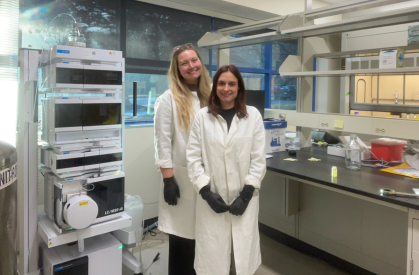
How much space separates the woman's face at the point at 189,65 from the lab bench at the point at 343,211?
0.80 meters

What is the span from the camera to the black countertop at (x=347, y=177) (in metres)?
1.50

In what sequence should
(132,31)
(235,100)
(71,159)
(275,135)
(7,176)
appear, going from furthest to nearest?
1. (132,31)
2. (275,135)
3. (71,159)
4. (235,100)
5. (7,176)

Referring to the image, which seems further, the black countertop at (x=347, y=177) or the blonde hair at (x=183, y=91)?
the blonde hair at (x=183, y=91)

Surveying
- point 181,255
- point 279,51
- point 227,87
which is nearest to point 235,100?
point 227,87

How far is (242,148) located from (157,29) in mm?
2150

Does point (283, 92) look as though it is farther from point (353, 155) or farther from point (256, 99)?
point (353, 155)

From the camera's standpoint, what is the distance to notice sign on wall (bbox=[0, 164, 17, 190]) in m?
0.72

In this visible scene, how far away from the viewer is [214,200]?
143cm

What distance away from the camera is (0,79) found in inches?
46.2

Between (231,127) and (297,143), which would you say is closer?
(231,127)

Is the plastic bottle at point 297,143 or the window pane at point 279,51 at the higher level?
the window pane at point 279,51

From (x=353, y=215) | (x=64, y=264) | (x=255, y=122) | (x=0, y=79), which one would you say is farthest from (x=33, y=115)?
(x=353, y=215)

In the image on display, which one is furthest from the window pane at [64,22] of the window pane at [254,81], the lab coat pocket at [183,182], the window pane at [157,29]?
the window pane at [254,81]

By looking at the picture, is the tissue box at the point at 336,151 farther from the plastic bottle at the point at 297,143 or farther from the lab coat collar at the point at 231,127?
the lab coat collar at the point at 231,127
